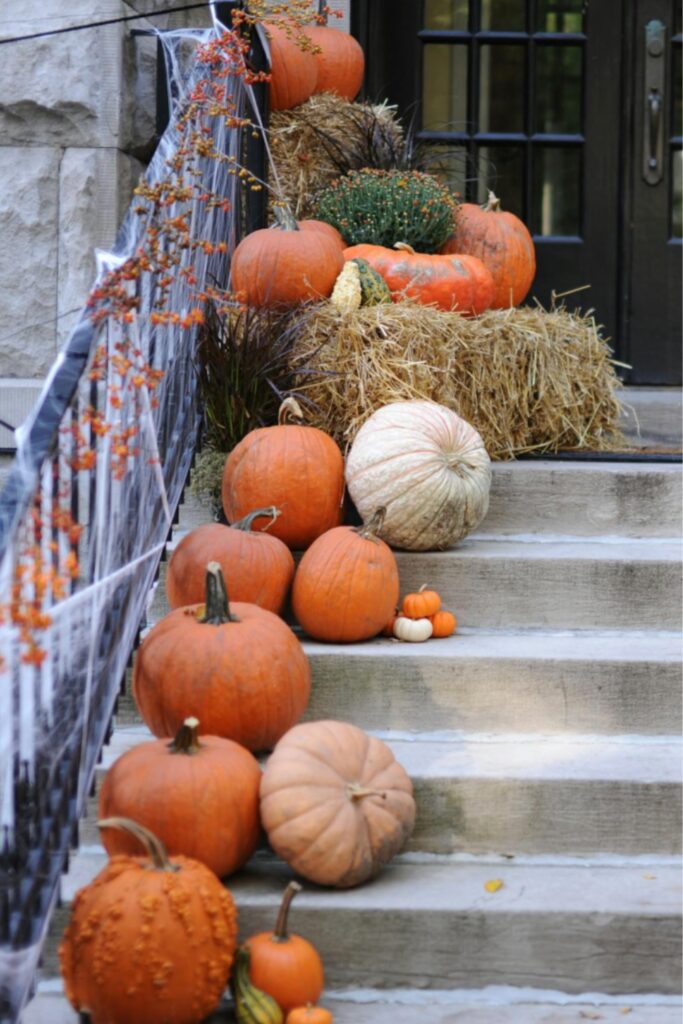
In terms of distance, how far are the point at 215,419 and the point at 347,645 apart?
0.89 meters

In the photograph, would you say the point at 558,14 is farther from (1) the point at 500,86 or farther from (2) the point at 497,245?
(2) the point at 497,245

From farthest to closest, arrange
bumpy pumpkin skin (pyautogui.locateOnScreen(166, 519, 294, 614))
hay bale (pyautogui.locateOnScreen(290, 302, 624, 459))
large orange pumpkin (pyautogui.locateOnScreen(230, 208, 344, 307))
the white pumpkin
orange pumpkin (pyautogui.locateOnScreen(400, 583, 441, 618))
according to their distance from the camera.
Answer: large orange pumpkin (pyautogui.locateOnScreen(230, 208, 344, 307)) → hay bale (pyautogui.locateOnScreen(290, 302, 624, 459)) → the white pumpkin → orange pumpkin (pyautogui.locateOnScreen(400, 583, 441, 618)) → bumpy pumpkin skin (pyautogui.locateOnScreen(166, 519, 294, 614))

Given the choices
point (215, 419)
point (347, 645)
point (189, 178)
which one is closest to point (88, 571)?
point (347, 645)

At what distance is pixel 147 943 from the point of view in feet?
7.29

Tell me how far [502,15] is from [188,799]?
168 inches

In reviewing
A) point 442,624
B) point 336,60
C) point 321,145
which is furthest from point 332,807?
point 336,60

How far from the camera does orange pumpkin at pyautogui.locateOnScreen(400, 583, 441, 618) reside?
10.7ft

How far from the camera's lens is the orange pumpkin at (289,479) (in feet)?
11.1

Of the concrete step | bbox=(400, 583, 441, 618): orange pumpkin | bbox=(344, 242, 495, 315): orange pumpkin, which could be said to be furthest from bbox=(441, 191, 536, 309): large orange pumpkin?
the concrete step

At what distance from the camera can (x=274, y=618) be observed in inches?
114

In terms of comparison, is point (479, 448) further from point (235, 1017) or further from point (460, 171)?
point (460, 171)

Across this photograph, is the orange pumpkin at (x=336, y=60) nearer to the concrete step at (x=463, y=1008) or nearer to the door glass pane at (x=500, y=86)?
the door glass pane at (x=500, y=86)

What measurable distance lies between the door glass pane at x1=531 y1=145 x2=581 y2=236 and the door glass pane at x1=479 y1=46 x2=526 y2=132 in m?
0.22

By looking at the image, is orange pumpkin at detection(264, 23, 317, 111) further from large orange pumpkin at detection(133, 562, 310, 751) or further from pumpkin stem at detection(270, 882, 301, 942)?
pumpkin stem at detection(270, 882, 301, 942)
